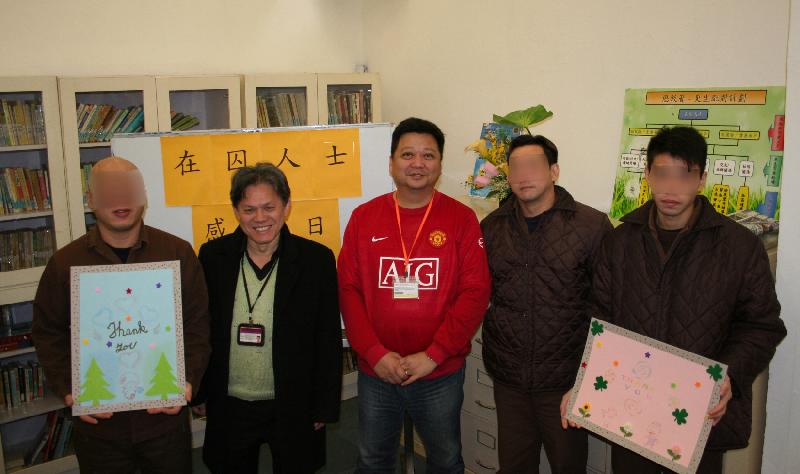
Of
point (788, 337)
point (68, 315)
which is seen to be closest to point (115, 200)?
point (68, 315)

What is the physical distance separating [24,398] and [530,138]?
3.10m

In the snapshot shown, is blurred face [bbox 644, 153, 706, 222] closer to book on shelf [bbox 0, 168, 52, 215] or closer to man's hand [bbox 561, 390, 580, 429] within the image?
man's hand [bbox 561, 390, 580, 429]

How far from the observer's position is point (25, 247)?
10.4 feet

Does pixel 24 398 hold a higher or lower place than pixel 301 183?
lower

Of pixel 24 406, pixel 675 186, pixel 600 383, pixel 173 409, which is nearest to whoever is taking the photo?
pixel 675 186

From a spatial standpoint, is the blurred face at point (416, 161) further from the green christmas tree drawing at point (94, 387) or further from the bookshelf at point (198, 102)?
the bookshelf at point (198, 102)

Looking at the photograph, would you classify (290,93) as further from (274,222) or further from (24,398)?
(24,398)

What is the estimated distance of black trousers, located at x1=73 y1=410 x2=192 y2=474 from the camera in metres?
1.94

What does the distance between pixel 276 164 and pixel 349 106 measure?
141 centimetres

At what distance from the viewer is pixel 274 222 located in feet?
6.60

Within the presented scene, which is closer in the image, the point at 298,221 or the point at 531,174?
the point at 531,174

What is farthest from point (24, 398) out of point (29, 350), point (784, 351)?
point (784, 351)

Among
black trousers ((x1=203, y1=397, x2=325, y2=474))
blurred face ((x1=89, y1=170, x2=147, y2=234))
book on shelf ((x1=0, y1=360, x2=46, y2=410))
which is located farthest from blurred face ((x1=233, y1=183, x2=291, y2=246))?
book on shelf ((x1=0, y1=360, x2=46, y2=410))

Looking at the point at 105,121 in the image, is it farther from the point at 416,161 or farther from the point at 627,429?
the point at 627,429
